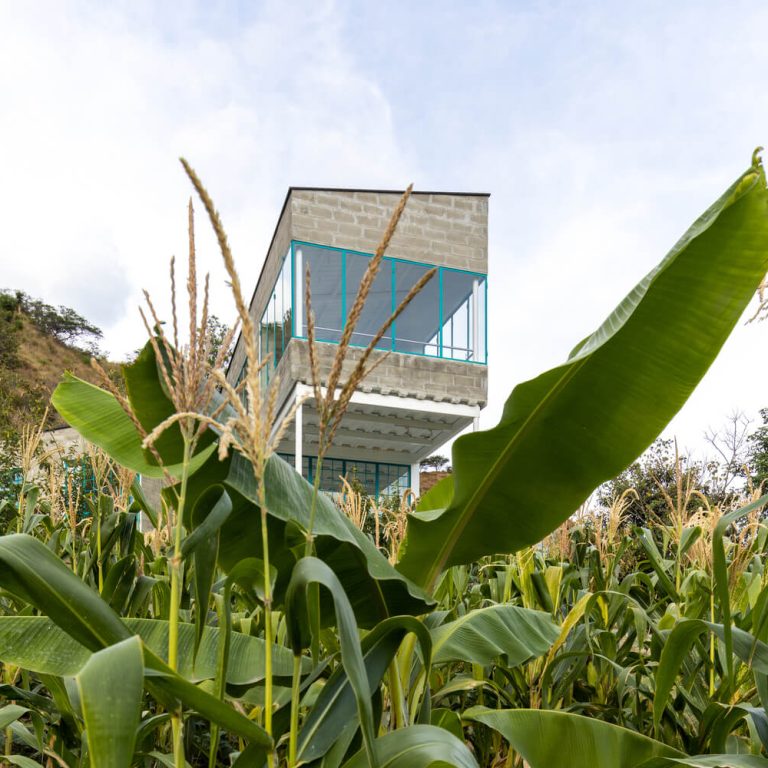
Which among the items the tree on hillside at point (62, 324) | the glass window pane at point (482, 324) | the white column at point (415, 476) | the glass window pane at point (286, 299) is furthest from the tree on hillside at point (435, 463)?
the tree on hillside at point (62, 324)

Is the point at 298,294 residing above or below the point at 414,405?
above

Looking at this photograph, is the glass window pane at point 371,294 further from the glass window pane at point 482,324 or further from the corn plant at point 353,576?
the corn plant at point 353,576

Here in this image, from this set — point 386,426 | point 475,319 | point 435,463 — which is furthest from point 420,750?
point 435,463

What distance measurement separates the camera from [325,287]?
616 inches

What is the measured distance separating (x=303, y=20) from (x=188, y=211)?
24.0ft

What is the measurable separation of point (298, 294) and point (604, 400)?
12746 mm

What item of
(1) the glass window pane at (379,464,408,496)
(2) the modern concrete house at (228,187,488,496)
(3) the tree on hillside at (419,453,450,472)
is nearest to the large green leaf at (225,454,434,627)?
(2) the modern concrete house at (228,187,488,496)

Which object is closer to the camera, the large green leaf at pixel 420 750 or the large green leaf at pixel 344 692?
the large green leaf at pixel 420 750

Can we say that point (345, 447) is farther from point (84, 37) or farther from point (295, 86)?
point (84, 37)

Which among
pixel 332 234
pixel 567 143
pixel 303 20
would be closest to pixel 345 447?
pixel 332 234

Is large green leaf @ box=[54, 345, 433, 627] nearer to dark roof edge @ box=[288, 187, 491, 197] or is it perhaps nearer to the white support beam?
the white support beam

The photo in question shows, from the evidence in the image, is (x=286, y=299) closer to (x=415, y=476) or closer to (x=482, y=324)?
(x=482, y=324)

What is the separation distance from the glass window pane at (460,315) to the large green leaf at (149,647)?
13076 mm

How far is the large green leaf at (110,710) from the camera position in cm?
64
